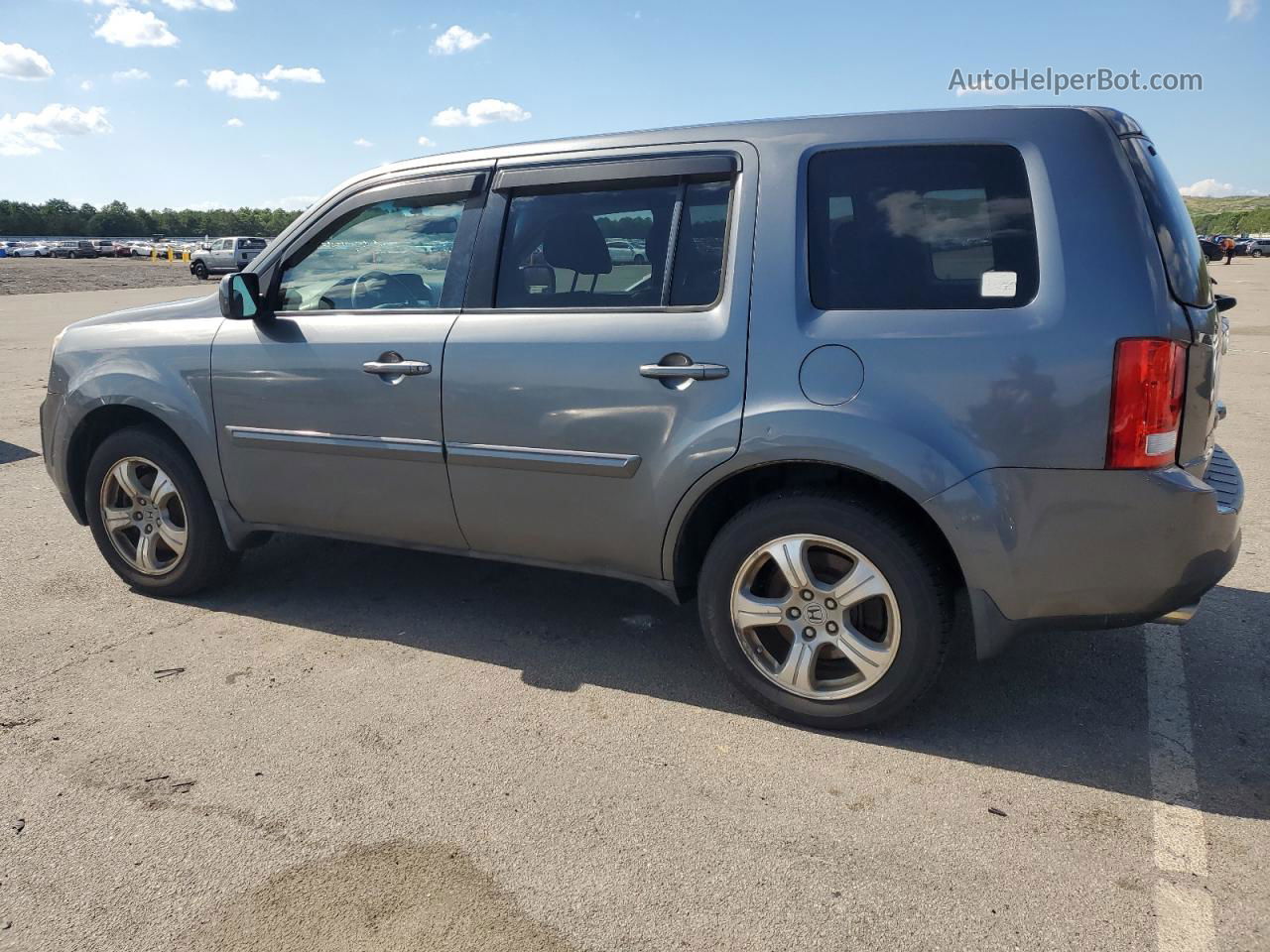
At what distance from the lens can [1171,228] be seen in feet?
9.58

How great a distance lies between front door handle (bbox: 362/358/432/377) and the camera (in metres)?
3.79

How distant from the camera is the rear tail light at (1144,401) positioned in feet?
9.05

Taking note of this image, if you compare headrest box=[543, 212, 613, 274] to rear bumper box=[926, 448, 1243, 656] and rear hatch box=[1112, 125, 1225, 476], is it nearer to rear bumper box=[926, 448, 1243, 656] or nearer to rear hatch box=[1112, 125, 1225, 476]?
rear bumper box=[926, 448, 1243, 656]

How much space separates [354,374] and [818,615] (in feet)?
6.58

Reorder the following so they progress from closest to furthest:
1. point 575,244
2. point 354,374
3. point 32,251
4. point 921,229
Result: point 921,229 → point 575,244 → point 354,374 → point 32,251

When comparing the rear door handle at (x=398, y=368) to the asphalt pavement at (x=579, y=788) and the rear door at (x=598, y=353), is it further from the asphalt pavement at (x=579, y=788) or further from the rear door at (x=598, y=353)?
the asphalt pavement at (x=579, y=788)

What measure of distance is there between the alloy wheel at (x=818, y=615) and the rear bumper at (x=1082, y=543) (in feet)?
1.01

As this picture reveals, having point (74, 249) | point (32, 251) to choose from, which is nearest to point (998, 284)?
point (74, 249)

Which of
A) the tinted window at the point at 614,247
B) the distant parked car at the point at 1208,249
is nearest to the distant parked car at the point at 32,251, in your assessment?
the tinted window at the point at 614,247

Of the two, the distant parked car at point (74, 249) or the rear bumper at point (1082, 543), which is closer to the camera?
the rear bumper at point (1082, 543)

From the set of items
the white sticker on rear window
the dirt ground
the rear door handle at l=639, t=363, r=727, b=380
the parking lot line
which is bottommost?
the parking lot line

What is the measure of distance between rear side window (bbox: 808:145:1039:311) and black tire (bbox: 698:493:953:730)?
660 mm

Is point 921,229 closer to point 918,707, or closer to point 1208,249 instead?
point 1208,249

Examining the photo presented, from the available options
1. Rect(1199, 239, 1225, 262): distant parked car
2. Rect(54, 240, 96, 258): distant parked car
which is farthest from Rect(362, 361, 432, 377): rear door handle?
Rect(54, 240, 96, 258): distant parked car
